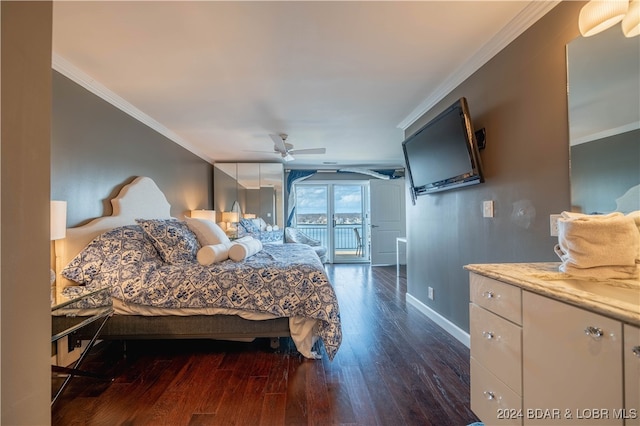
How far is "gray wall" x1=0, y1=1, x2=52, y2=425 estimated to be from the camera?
661 mm

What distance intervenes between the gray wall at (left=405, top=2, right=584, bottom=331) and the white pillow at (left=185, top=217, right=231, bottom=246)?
2.22m

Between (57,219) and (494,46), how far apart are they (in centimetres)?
304

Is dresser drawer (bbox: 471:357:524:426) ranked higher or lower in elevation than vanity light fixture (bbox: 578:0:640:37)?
lower

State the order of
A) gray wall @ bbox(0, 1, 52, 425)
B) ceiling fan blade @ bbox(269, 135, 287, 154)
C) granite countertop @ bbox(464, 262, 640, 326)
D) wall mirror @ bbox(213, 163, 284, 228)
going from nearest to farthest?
gray wall @ bbox(0, 1, 52, 425) → granite countertop @ bbox(464, 262, 640, 326) → ceiling fan blade @ bbox(269, 135, 287, 154) → wall mirror @ bbox(213, 163, 284, 228)

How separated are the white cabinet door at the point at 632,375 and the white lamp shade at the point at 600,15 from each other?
128 centimetres

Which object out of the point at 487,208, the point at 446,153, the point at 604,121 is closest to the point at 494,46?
the point at 446,153

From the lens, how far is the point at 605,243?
105cm

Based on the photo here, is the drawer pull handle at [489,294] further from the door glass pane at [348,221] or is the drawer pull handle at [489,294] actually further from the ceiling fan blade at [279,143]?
the door glass pane at [348,221]

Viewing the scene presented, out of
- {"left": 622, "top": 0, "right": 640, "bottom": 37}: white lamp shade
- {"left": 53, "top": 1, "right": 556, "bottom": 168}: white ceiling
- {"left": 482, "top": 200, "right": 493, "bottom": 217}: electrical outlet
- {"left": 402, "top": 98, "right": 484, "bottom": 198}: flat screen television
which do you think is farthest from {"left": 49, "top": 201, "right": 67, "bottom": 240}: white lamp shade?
{"left": 622, "top": 0, "right": 640, "bottom": 37}: white lamp shade

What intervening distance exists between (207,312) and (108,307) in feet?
2.07

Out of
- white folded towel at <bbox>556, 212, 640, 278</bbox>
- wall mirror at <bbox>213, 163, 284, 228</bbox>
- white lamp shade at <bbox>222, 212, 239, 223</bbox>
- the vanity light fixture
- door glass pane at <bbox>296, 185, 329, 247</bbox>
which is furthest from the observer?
door glass pane at <bbox>296, 185, 329, 247</bbox>

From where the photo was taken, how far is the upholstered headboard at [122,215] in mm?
2100

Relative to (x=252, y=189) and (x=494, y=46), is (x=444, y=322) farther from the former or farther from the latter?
(x=252, y=189)

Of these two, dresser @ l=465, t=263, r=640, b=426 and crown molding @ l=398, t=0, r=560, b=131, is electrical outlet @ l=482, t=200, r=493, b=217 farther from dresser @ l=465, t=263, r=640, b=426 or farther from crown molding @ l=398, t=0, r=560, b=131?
crown molding @ l=398, t=0, r=560, b=131
